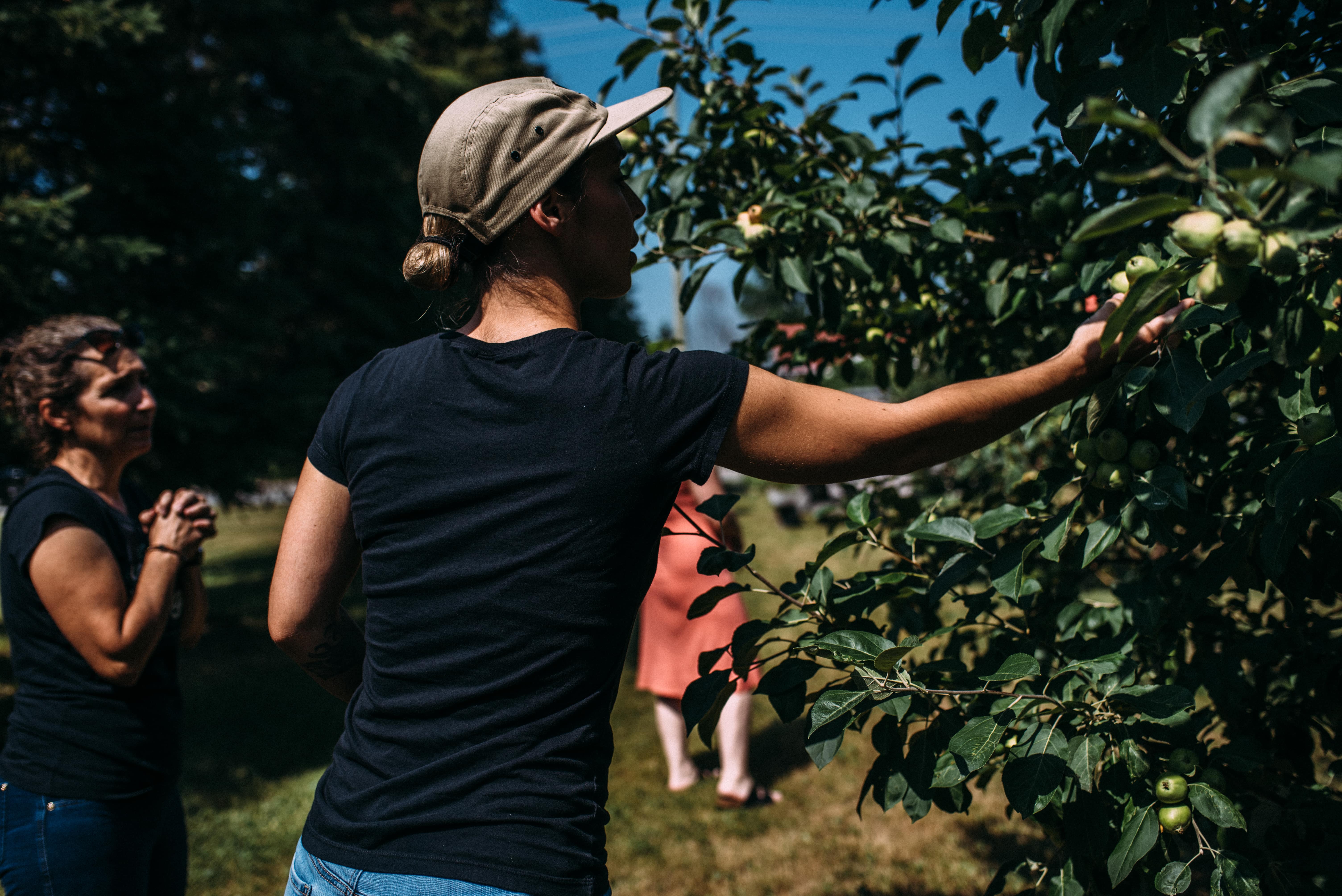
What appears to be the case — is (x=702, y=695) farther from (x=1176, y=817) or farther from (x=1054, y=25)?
(x=1054, y=25)

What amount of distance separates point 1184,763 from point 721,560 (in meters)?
0.73

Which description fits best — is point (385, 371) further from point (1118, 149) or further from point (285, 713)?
point (285, 713)

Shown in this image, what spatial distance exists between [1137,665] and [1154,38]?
86 cm

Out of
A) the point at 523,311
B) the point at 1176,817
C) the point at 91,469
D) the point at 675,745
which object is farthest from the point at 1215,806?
the point at 675,745

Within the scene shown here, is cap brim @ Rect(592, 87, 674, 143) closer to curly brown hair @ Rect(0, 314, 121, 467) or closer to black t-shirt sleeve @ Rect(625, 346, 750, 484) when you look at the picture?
black t-shirt sleeve @ Rect(625, 346, 750, 484)

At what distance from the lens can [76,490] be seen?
1.80m

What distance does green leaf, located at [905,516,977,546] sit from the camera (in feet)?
4.56

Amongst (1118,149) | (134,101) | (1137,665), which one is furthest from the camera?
(134,101)

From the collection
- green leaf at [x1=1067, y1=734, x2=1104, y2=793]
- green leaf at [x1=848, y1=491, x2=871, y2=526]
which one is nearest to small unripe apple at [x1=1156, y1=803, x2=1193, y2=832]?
green leaf at [x1=1067, y1=734, x2=1104, y2=793]

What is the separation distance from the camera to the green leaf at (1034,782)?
3.84 feet

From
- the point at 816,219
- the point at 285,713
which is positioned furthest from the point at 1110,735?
the point at 285,713

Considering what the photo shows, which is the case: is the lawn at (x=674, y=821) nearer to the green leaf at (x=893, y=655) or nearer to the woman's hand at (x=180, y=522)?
the green leaf at (x=893, y=655)

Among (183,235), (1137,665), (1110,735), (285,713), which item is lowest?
(285,713)

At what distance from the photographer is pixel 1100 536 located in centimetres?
124
